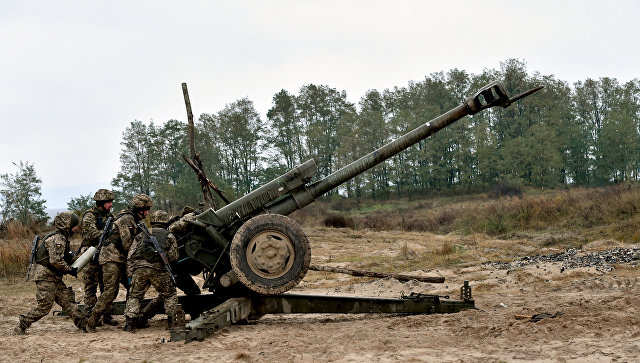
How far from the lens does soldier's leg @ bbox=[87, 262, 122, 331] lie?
7.39 m

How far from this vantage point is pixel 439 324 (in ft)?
22.2

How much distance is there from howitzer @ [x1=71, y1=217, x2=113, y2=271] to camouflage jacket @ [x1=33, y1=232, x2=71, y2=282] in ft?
0.47

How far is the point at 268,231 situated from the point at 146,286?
1735 millimetres

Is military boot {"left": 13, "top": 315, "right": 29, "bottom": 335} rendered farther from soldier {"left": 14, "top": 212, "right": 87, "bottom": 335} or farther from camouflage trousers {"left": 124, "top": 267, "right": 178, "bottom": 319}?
camouflage trousers {"left": 124, "top": 267, "right": 178, "bottom": 319}

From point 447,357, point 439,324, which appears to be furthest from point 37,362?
point 439,324

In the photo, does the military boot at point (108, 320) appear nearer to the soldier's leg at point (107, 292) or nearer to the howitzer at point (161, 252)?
the soldier's leg at point (107, 292)

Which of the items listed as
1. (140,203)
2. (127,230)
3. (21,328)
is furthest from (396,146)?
(21,328)

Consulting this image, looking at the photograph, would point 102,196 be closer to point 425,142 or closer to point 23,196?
point 23,196

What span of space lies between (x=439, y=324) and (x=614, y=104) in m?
47.0

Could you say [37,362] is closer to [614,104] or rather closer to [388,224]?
[388,224]

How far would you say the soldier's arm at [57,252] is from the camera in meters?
7.23

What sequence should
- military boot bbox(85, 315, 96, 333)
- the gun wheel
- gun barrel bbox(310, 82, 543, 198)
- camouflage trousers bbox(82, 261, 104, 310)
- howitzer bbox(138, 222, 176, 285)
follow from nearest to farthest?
1. the gun wheel
2. howitzer bbox(138, 222, 176, 285)
3. military boot bbox(85, 315, 96, 333)
4. gun barrel bbox(310, 82, 543, 198)
5. camouflage trousers bbox(82, 261, 104, 310)

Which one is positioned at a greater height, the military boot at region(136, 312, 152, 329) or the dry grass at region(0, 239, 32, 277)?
the dry grass at region(0, 239, 32, 277)

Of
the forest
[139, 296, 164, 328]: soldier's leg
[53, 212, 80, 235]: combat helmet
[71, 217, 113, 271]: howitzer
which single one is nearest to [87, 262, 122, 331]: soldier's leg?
[71, 217, 113, 271]: howitzer
